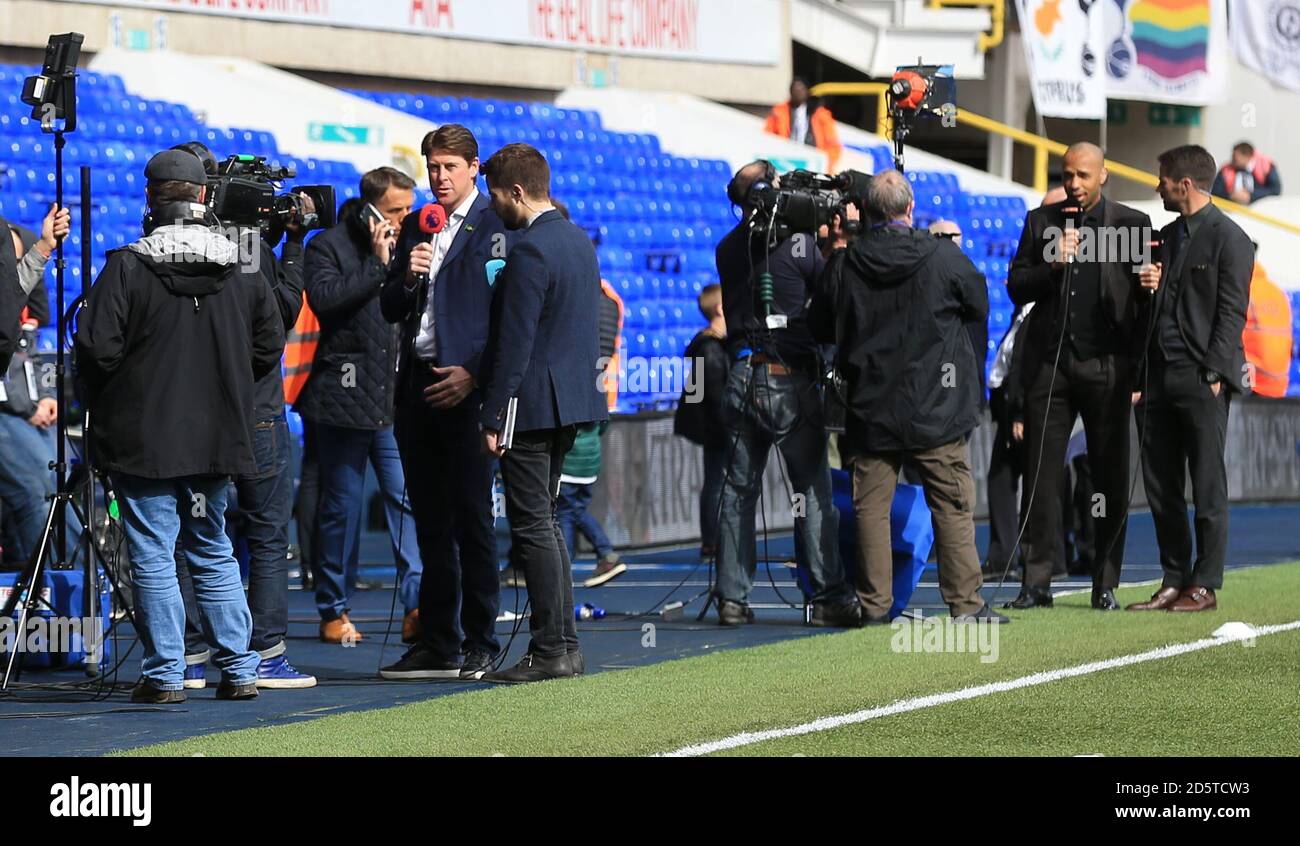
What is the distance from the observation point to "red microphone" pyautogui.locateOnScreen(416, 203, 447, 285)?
852 centimetres

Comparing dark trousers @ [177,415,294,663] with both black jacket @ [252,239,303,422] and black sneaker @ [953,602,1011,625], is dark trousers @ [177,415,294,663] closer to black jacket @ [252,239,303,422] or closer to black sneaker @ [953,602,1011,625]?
black jacket @ [252,239,303,422]

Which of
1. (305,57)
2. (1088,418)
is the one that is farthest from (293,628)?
(305,57)

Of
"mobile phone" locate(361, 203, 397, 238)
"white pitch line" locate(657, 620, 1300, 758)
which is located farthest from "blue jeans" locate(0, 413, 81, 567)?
"white pitch line" locate(657, 620, 1300, 758)

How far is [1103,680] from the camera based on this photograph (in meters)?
8.21

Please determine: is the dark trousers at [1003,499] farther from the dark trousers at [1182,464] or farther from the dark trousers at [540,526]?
the dark trousers at [540,526]

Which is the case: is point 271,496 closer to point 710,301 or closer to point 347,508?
point 347,508

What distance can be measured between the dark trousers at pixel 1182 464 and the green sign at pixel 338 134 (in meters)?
10.8

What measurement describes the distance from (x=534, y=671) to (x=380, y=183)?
2393 mm

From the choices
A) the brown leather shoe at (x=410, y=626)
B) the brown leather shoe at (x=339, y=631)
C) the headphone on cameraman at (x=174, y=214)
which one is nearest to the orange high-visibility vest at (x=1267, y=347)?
the brown leather shoe at (x=410, y=626)

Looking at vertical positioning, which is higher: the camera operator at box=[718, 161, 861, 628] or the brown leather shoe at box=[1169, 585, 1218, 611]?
the camera operator at box=[718, 161, 861, 628]

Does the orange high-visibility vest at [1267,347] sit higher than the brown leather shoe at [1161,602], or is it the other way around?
the orange high-visibility vest at [1267,347]

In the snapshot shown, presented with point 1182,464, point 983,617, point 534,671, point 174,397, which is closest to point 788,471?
point 983,617

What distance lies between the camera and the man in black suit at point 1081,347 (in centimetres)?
1048

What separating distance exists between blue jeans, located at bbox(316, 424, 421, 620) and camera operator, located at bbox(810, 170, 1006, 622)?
2.05m
